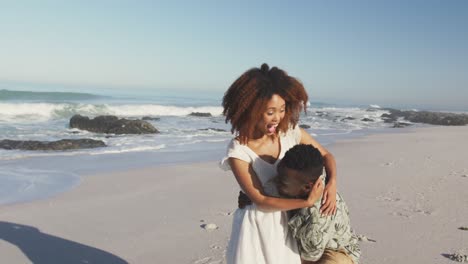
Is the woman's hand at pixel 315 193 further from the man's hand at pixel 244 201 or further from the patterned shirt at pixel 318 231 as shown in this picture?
the man's hand at pixel 244 201

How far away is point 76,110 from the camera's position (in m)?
33.2

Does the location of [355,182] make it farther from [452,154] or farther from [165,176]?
[452,154]

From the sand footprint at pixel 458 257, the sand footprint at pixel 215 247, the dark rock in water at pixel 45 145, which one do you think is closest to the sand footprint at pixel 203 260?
the sand footprint at pixel 215 247

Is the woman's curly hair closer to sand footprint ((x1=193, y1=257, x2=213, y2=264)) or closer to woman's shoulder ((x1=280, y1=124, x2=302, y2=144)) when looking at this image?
woman's shoulder ((x1=280, y1=124, x2=302, y2=144))

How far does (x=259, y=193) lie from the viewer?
247 centimetres

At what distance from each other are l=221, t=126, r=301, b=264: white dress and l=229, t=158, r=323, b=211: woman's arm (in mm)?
43

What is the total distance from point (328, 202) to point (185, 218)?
398cm

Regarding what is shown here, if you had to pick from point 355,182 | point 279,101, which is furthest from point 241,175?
point 355,182

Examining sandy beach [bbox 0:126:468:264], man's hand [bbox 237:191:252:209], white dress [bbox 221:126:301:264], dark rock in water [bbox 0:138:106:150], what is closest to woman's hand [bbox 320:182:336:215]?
white dress [bbox 221:126:301:264]

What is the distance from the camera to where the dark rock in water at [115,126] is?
61.3ft

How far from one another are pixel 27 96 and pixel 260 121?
→ 1809 inches

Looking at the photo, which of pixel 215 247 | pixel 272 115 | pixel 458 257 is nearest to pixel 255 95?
pixel 272 115

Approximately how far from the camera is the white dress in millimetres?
2535

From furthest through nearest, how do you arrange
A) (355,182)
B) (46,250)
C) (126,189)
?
(355,182)
(126,189)
(46,250)
